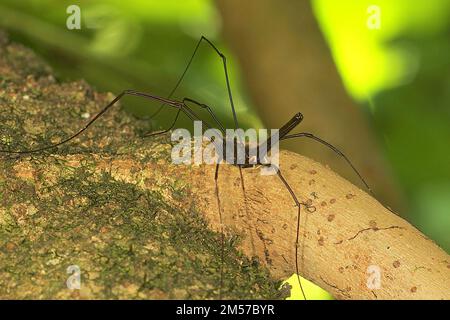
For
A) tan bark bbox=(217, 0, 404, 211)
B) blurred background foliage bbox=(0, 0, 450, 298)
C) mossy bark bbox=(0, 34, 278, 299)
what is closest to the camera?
mossy bark bbox=(0, 34, 278, 299)

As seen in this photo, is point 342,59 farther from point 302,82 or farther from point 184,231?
point 184,231

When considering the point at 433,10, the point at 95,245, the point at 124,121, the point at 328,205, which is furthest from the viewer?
the point at 433,10

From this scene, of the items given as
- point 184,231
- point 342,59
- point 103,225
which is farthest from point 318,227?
point 342,59

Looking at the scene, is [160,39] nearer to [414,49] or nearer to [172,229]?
[414,49]

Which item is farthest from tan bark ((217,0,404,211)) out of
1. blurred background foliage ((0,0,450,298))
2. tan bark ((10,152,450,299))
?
tan bark ((10,152,450,299))

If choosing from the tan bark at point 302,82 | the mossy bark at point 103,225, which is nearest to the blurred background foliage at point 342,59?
the tan bark at point 302,82

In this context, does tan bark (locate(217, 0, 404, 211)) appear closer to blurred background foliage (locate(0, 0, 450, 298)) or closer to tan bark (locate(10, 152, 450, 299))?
blurred background foliage (locate(0, 0, 450, 298))
